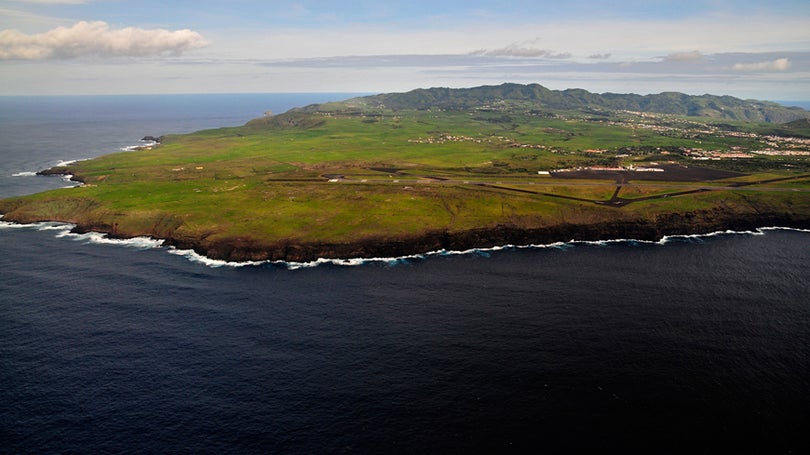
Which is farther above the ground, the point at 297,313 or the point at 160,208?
the point at 160,208

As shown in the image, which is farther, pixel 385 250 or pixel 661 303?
pixel 385 250

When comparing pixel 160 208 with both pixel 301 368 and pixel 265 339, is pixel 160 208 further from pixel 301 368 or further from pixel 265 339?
pixel 301 368

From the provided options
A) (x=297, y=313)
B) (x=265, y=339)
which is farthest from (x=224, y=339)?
(x=297, y=313)

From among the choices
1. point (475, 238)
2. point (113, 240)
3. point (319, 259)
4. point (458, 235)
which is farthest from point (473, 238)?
point (113, 240)

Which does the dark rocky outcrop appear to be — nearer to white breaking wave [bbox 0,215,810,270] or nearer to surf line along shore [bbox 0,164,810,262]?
surf line along shore [bbox 0,164,810,262]

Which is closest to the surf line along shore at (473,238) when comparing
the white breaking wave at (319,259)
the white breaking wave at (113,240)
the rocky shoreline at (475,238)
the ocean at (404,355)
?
the rocky shoreline at (475,238)

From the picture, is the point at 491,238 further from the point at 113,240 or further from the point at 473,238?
the point at 113,240
